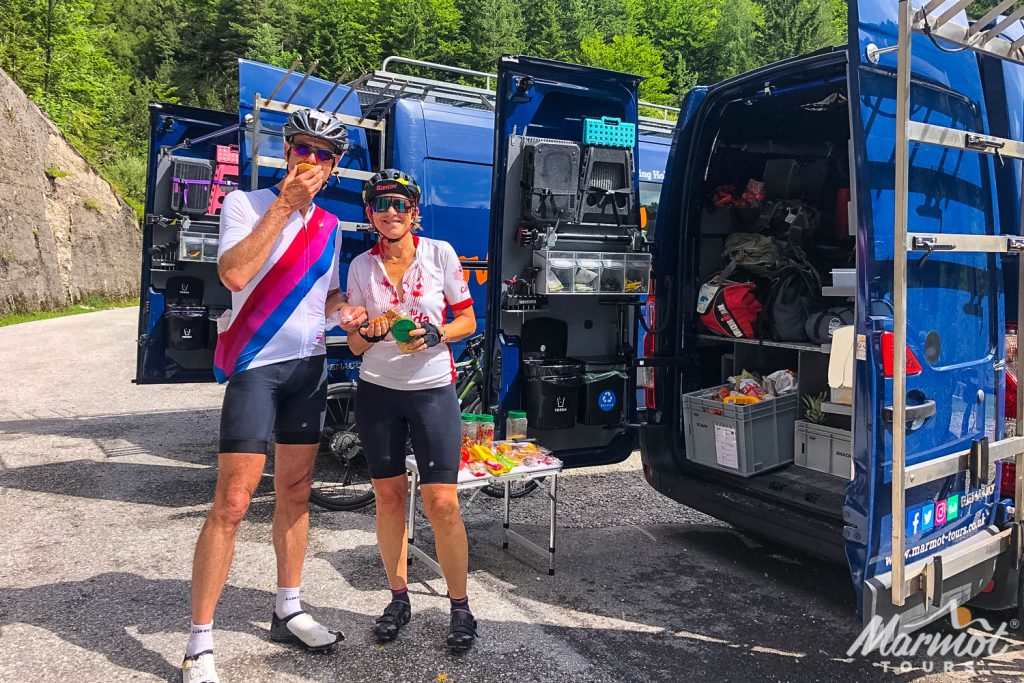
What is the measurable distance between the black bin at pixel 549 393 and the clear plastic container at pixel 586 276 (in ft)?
A: 1.61

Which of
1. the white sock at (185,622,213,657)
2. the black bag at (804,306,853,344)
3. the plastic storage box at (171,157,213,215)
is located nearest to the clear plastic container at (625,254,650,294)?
the black bag at (804,306,853,344)

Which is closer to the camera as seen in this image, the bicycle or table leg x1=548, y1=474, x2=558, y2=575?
table leg x1=548, y1=474, x2=558, y2=575

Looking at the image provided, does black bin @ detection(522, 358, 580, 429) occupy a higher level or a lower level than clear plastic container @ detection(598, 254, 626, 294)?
lower

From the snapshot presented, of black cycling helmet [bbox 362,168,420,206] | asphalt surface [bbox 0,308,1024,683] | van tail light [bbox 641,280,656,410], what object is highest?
black cycling helmet [bbox 362,168,420,206]

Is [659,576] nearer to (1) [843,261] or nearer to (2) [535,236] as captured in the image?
(2) [535,236]

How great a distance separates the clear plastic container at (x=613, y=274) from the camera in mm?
4938

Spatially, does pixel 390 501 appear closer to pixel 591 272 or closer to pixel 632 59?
pixel 591 272

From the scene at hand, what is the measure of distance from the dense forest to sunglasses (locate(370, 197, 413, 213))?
38.8 meters

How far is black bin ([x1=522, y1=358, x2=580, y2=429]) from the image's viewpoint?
4.89 metres

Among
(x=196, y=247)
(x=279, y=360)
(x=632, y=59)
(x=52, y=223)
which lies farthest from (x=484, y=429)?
(x=632, y=59)

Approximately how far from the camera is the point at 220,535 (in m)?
2.99

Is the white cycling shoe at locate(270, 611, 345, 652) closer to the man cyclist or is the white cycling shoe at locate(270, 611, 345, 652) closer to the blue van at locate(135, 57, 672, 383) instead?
the man cyclist

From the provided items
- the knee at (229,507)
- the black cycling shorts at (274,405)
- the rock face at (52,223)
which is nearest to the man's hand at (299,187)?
the black cycling shorts at (274,405)

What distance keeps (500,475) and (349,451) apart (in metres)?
1.76
